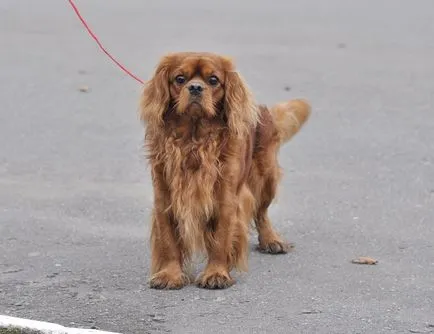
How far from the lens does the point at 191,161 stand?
236 inches

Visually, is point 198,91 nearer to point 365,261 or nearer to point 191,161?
point 191,161

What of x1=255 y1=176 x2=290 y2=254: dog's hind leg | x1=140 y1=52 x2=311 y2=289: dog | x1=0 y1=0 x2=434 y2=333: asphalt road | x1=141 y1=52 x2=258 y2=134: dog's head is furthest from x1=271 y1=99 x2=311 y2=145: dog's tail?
x1=141 y1=52 x2=258 y2=134: dog's head

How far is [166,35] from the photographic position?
1530 centimetres

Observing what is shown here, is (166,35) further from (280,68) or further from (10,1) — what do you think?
(10,1)

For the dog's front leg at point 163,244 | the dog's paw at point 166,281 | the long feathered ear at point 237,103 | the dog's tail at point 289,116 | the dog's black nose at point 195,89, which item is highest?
the dog's black nose at point 195,89

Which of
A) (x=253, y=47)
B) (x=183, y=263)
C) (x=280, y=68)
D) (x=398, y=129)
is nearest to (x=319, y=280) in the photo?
(x=183, y=263)

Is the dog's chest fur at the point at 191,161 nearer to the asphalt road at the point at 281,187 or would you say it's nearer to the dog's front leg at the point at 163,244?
the dog's front leg at the point at 163,244

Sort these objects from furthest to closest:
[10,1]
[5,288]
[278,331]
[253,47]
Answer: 1. [10,1]
2. [253,47]
3. [5,288]
4. [278,331]

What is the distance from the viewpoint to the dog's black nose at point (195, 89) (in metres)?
5.82

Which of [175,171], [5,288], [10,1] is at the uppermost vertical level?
[175,171]

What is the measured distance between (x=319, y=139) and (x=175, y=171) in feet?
13.8

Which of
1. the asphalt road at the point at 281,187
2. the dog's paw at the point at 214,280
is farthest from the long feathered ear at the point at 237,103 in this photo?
the asphalt road at the point at 281,187

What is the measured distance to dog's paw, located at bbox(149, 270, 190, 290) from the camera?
236 inches

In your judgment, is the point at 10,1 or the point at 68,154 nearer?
the point at 68,154
